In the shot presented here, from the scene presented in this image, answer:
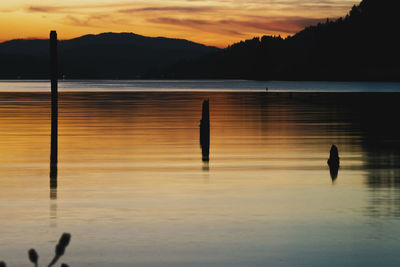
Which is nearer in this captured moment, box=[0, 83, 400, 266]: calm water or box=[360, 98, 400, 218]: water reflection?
box=[0, 83, 400, 266]: calm water

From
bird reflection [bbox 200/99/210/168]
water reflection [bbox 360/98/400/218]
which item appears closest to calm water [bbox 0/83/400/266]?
water reflection [bbox 360/98/400/218]

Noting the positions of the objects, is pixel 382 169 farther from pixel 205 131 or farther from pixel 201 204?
pixel 205 131

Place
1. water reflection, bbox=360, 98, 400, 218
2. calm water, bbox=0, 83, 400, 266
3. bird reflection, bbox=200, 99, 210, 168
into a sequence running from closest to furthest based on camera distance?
calm water, bbox=0, 83, 400, 266
water reflection, bbox=360, 98, 400, 218
bird reflection, bbox=200, 99, 210, 168

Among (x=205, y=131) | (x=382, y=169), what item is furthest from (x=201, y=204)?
(x=205, y=131)

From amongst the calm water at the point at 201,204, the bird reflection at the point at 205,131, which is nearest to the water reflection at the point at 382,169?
the calm water at the point at 201,204

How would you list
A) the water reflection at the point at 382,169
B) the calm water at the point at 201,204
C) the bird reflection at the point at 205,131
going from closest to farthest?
the calm water at the point at 201,204
the water reflection at the point at 382,169
the bird reflection at the point at 205,131

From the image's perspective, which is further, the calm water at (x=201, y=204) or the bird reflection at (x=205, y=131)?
the bird reflection at (x=205, y=131)

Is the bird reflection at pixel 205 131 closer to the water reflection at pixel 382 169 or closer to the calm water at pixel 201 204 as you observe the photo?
the calm water at pixel 201 204

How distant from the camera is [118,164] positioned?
113 ft

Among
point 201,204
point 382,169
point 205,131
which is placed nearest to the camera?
point 201,204

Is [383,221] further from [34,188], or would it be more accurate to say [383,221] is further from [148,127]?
[148,127]

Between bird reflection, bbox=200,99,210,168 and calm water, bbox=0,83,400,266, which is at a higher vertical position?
bird reflection, bbox=200,99,210,168

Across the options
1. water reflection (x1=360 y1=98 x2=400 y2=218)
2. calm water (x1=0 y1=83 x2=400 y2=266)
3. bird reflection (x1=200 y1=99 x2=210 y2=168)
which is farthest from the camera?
bird reflection (x1=200 y1=99 x2=210 y2=168)

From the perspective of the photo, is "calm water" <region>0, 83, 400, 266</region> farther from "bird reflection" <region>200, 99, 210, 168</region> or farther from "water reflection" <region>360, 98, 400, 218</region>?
"bird reflection" <region>200, 99, 210, 168</region>
